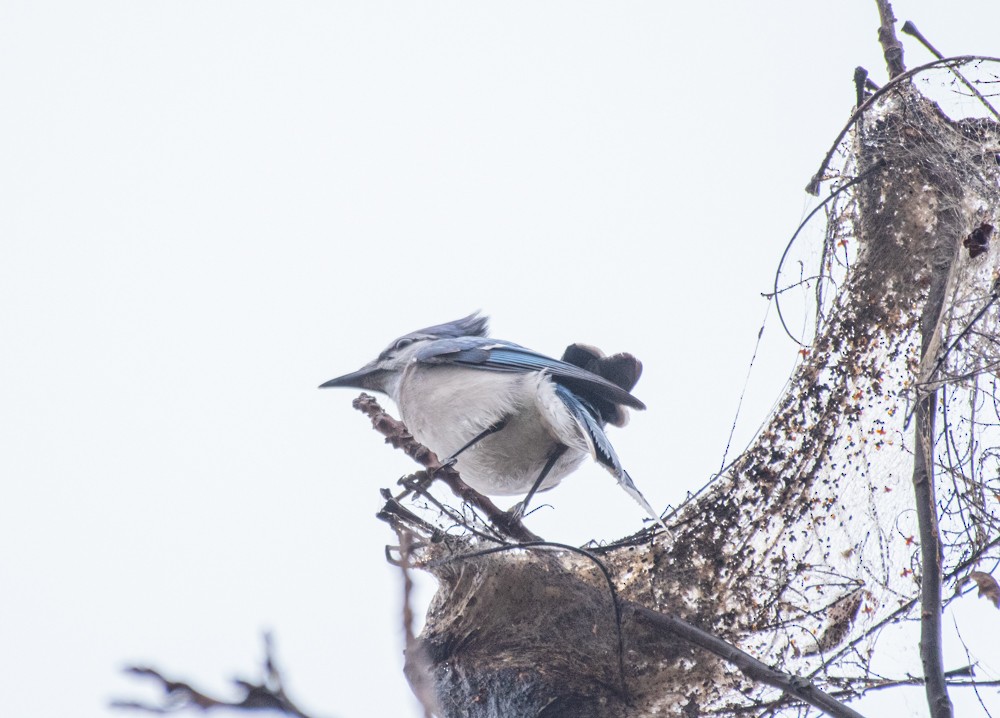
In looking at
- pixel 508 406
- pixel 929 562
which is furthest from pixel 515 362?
pixel 929 562

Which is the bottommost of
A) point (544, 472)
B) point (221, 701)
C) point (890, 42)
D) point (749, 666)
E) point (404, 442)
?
point (221, 701)

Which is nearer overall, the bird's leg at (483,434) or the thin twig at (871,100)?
the thin twig at (871,100)

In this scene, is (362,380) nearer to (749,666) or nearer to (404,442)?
(404,442)

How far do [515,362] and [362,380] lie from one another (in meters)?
1.13

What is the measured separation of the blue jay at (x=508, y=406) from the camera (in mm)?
5426

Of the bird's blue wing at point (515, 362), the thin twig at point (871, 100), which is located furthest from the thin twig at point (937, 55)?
the bird's blue wing at point (515, 362)

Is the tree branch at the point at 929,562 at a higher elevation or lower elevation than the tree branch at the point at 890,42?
lower

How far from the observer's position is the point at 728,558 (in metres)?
4.12

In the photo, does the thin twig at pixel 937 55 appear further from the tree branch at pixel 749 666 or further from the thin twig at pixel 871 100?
the tree branch at pixel 749 666

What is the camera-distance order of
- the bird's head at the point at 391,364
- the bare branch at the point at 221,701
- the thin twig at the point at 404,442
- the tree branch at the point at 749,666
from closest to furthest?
the bare branch at the point at 221,701, the tree branch at the point at 749,666, the thin twig at the point at 404,442, the bird's head at the point at 391,364

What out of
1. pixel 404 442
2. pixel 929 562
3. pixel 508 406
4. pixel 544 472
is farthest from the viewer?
pixel 544 472

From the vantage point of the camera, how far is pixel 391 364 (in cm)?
625

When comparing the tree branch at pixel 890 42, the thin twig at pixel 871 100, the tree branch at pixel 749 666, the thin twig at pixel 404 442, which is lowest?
the tree branch at pixel 749 666

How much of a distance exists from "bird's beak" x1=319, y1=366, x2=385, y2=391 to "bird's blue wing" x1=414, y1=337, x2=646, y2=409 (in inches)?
14.7
